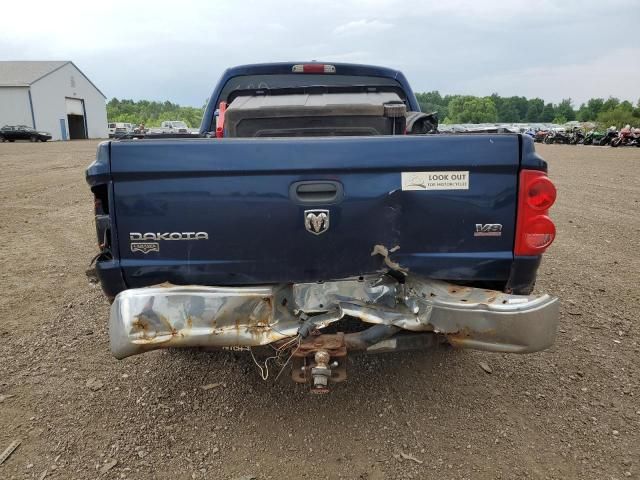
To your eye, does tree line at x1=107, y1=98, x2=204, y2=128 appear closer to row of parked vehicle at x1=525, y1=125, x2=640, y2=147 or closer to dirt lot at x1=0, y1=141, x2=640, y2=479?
row of parked vehicle at x1=525, y1=125, x2=640, y2=147

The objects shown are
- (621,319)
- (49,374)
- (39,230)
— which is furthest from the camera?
(39,230)

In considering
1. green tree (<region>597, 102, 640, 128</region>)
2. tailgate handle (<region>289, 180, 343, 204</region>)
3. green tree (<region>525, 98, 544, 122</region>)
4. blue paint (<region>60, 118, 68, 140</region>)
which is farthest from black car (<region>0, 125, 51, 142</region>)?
green tree (<region>525, 98, 544, 122</region>)

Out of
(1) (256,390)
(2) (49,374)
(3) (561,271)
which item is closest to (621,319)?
(3) (561,271)

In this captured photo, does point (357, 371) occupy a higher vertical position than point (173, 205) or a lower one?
lower

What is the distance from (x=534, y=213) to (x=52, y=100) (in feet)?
194

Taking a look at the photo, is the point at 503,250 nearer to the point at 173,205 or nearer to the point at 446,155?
the point at 446,155

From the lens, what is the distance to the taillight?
2.53m

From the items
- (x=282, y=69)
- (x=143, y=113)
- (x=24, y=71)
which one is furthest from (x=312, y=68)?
(x=143, y=113)

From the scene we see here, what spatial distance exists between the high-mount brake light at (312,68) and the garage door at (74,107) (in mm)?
57658

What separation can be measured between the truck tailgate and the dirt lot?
1012mm

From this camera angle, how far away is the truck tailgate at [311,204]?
251cm

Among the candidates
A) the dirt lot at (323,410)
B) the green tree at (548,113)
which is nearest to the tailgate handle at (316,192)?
the dirt lot at (323,410)

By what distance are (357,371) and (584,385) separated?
1532 millimetres

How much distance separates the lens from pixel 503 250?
8.66 feet
